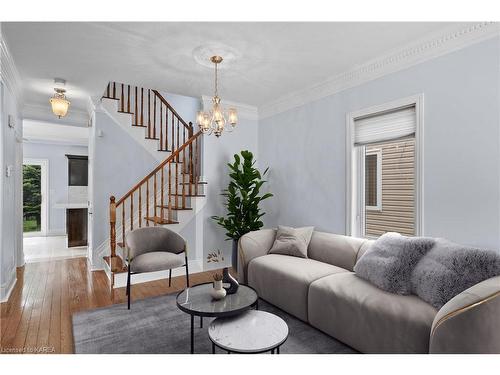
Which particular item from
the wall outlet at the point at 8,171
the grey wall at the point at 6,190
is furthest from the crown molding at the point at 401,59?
the wall outlet at the point at 8,171

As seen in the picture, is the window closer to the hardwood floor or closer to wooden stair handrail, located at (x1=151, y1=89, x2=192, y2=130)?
the hardwood floor

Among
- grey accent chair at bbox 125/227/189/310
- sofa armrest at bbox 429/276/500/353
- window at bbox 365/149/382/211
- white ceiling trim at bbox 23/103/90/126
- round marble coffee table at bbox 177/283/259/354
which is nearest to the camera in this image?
sofa armrest at bbox 429/276/500/353

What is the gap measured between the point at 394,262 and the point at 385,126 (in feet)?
5.19

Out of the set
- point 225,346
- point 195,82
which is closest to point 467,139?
point 225,346

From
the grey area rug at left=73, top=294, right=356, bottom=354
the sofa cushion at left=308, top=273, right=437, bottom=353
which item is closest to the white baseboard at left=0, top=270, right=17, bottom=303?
the grey area rug at left=73, top=294, right=356, bottom=354

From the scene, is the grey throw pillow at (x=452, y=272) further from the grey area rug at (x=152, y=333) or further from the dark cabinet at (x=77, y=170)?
the dark cabinet at (x=77, y=170)

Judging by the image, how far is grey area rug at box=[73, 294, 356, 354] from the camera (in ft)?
7.64

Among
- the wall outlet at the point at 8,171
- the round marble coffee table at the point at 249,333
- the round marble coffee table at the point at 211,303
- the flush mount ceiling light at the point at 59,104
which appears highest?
the flush mount ceiling light at the point at 59,104

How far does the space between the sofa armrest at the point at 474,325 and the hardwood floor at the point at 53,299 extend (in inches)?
102

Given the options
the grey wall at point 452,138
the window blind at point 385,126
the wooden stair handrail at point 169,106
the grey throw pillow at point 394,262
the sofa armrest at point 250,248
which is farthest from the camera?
the wooden stair handrail at point 169,106

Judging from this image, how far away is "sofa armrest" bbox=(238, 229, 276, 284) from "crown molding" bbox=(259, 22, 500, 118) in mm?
2003

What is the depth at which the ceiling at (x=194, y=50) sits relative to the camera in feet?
8.34

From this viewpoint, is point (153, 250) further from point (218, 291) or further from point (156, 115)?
point (156, 115)

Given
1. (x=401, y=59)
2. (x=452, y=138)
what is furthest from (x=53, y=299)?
(x=401, y=59)
